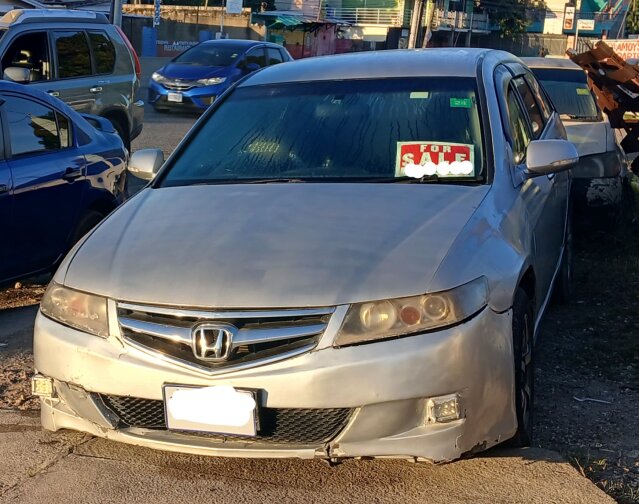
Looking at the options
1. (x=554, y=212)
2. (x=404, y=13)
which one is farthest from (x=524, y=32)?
(x=554, y=212)

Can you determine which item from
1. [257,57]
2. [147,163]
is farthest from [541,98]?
[257,57]

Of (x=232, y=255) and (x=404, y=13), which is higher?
(x=232, y=255)

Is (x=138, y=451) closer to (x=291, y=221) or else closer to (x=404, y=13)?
(x=291, y=221)

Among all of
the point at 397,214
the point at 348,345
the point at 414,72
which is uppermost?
the point at 414,72

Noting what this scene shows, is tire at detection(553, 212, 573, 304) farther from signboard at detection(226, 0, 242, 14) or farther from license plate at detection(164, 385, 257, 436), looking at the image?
signboard at detection(226, 0, 242, 14)

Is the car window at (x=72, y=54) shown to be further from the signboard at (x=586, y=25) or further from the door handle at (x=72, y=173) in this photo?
the signboard at (x=586, y=25)

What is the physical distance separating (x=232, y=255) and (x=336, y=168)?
108 centimetres

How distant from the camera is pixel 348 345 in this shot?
3.35 m

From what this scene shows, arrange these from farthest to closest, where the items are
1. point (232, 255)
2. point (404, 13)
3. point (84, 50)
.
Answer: point (404, 13), point (84, 50), point (232, 255)

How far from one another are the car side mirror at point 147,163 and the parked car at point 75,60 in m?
5.68

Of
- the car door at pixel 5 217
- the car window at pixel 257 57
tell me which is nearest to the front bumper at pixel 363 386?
the car door at pixel 5 217

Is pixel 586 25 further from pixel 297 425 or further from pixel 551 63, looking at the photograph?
pixel 297 425

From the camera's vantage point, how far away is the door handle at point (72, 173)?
22.1ft

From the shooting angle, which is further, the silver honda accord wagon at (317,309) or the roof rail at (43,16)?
the roof rail at (43,16)
